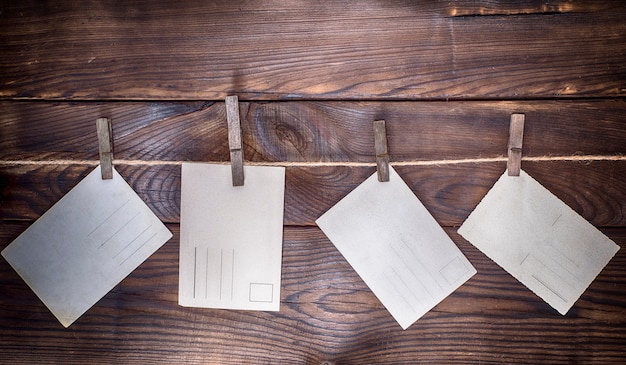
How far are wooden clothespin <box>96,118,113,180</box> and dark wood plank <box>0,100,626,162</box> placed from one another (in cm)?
2

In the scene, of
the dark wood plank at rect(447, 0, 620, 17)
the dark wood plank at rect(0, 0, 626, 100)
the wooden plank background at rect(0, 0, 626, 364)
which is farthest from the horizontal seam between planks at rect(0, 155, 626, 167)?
the dark wood plank at rect(447, 0, 620, 17)

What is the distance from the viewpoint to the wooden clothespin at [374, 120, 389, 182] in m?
0.85

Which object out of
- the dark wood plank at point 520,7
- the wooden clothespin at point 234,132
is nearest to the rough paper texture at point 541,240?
the dark wood plank at point 520,7

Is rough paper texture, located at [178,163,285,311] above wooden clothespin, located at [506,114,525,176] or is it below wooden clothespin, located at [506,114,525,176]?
below

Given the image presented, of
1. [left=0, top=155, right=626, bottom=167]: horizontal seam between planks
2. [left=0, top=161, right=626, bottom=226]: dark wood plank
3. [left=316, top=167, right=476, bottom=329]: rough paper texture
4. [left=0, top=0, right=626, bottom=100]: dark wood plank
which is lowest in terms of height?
[left=316, top=167, right=476, bottom=329]: rough paper texture

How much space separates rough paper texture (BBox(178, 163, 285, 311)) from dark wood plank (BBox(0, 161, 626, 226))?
0.03 meters

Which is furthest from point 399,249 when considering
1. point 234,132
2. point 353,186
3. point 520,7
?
point 520,7

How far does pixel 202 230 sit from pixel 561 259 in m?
0.62

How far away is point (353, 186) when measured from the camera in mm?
Result: 879

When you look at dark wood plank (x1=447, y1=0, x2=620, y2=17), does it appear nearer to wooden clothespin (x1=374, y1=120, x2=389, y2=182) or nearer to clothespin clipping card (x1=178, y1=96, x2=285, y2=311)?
wooden clothespin (x1=374, y1=120, x2=389, y2=182)

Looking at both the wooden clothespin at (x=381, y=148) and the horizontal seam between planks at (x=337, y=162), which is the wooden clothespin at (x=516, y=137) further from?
the wooden clothespin at (x=381, y=148)

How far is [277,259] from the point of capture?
876mm

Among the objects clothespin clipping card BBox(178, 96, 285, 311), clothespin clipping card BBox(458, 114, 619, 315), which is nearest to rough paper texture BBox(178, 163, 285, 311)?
clothespin clipping card BBox(178, 96, 285, 311)

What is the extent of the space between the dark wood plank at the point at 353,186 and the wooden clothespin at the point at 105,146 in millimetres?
21
